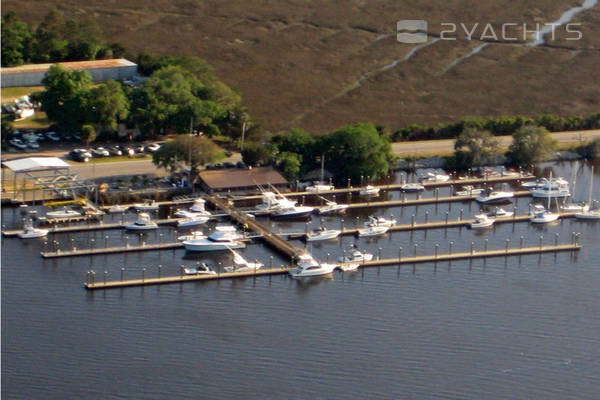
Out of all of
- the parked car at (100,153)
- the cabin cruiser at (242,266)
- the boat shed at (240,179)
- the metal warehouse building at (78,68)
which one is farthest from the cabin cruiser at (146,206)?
the metal warehouse building at (78,68)

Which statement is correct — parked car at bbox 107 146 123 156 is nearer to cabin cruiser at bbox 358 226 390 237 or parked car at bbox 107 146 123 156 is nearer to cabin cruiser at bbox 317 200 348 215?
cabin cruiser at bbox 317 200 348 215

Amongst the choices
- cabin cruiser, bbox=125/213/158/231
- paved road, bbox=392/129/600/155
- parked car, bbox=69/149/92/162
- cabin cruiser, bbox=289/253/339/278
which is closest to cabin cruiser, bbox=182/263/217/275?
cabin cruiser, bbox=289/253/339/278

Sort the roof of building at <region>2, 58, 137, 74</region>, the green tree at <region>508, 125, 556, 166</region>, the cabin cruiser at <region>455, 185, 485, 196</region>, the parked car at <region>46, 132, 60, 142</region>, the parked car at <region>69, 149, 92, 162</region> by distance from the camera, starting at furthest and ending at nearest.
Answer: the roof of building at <region>2, 58, 137, 74</region> → the parked car at <region>46, 132, 60, 142</region> → the green tree at <region>508, 125, 556, 166</region> → the parked car at <region>69, 149, 92, 162</region> → the cabin cruiser at <region>455, 185, 485, 196</region>

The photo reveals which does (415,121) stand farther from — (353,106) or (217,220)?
(217,220)

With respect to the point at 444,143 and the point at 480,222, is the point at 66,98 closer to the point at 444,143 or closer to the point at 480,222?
the point at 444,143

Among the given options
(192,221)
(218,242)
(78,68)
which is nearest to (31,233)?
(192,221)

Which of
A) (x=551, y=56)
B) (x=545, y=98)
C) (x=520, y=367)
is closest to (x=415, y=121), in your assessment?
(x=545, y=98)
